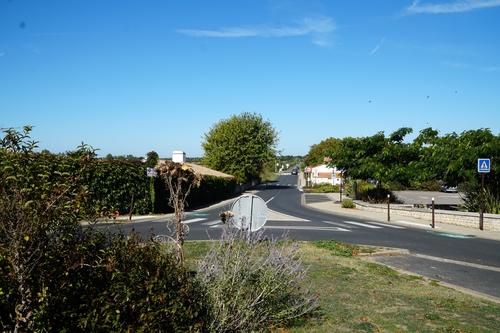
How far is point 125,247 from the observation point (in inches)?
171

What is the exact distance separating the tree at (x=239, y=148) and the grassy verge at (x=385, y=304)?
48518 millimetres

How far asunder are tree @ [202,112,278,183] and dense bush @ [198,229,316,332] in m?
52.4

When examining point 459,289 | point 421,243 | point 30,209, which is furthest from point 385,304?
point 421,243

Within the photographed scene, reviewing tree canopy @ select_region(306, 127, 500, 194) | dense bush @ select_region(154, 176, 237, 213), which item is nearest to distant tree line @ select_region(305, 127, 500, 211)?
tree canopy @ select_region(306, 127, 500, 194)

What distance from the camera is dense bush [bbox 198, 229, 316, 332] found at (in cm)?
500

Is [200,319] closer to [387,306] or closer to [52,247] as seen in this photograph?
[52,247]

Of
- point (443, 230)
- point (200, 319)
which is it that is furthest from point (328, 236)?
point (200, 319)

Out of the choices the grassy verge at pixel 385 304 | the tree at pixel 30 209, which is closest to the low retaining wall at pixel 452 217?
the grassy verge at pixel 385 304

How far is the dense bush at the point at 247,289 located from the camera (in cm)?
500

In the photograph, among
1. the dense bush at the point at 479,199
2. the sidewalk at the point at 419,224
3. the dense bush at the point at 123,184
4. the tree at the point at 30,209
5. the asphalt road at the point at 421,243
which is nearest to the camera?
the tree at the point at 30,209

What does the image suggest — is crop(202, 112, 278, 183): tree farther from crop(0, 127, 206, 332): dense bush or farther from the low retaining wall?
crop(0, 127, 206, 332): dense bush

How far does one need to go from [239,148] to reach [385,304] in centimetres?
5241

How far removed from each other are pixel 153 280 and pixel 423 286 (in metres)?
6.33

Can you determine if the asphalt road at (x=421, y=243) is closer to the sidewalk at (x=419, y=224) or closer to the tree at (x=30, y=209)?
the sidewalk at (x=419, y=224)
